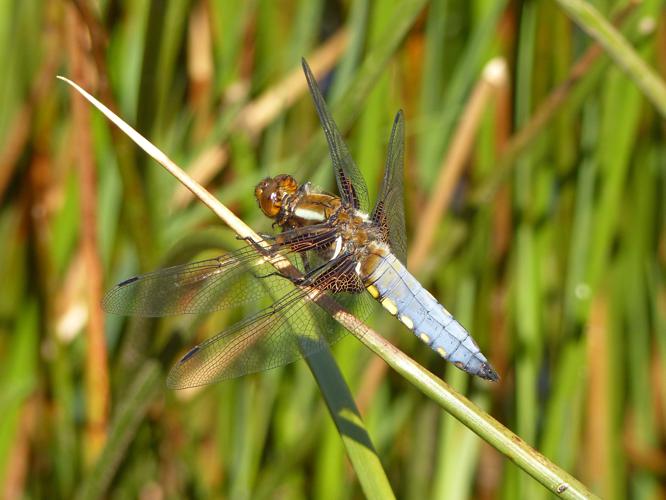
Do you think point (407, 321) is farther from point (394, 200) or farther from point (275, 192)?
point (275, 192)

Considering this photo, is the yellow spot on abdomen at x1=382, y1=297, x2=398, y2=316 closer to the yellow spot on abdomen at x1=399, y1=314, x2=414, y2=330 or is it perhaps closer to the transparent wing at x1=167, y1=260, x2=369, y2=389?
the yellow spot on abdomen at x1=399, y1=314, x2=414, y2=330

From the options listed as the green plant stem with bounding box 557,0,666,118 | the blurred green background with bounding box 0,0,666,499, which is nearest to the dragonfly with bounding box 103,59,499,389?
the blurred green background with bounding box 0,0,666,499

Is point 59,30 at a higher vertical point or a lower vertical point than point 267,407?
higher

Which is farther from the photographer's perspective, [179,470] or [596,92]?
[179,470]

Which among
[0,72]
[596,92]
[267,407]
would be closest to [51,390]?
[267,407]

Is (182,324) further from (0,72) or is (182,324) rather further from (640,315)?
(640,315)

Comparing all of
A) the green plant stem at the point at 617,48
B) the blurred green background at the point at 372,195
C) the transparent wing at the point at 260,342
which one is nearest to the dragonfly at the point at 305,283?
the transparent wing at the point at 260,342
